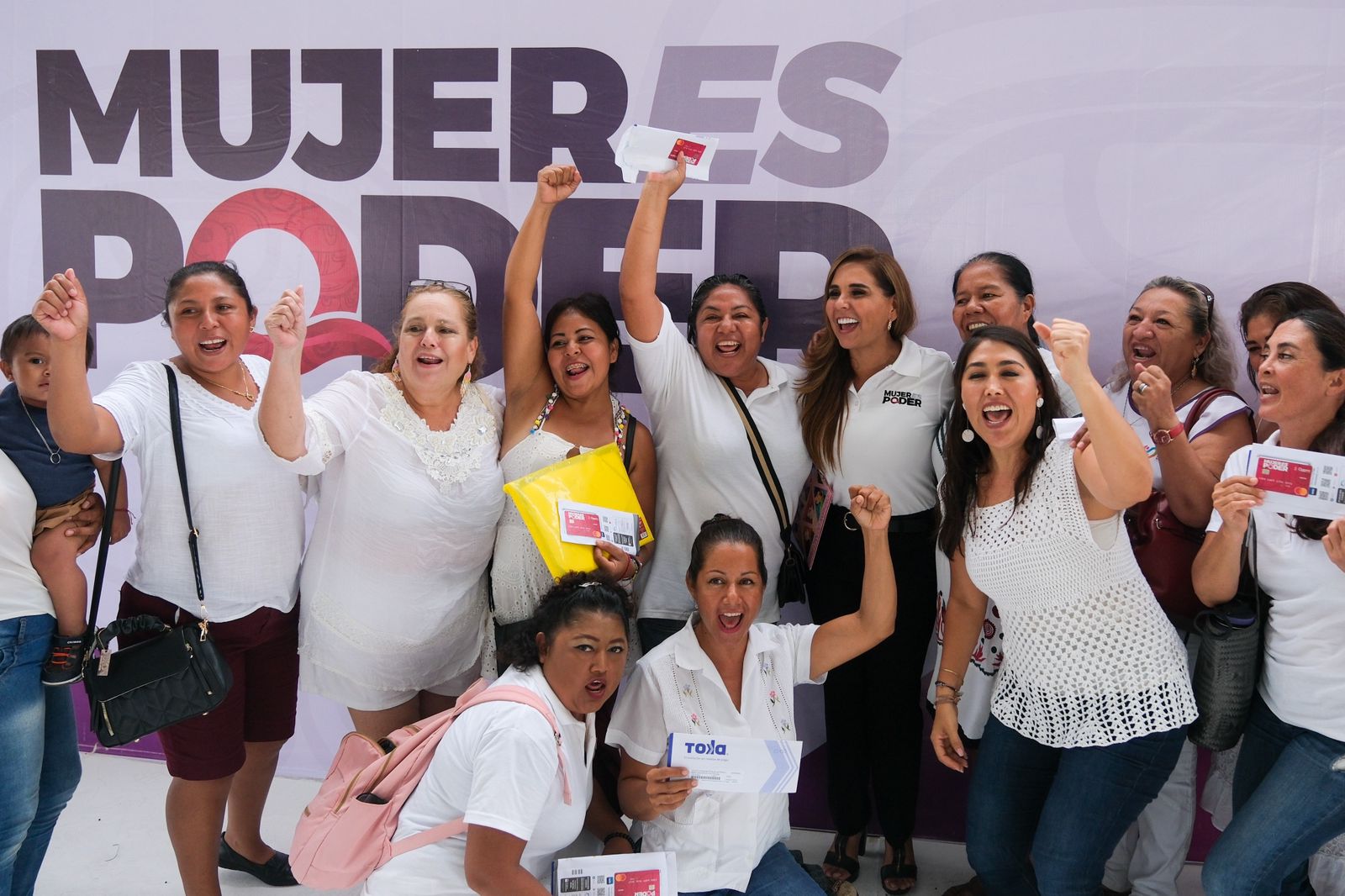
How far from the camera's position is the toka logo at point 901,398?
10.2ft

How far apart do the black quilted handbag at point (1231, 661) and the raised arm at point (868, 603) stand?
2.69 feet

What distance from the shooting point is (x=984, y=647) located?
3.02m

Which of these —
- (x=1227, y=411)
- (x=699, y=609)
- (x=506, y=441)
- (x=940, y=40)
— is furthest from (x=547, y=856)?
(x=940, y=40)

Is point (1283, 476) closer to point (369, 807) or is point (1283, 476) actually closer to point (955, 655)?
point (955, 655)

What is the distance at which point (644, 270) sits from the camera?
10.0 feet

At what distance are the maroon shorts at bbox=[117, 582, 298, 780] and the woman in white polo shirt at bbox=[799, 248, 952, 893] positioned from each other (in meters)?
1.72

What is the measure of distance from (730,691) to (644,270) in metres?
1.31

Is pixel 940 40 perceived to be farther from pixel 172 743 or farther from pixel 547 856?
pixel 172 743

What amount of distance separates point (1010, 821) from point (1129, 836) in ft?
2.74

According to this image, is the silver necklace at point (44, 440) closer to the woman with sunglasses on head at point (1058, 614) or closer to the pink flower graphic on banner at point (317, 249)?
the pink flower graphic on banner at point (317, 249)

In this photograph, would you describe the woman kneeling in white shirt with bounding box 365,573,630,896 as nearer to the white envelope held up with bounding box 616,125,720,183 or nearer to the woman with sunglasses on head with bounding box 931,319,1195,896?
the woman with sunglasses on head with bounding box 931,319,1195,896

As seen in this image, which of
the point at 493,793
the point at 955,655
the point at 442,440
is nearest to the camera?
the point at 493,793

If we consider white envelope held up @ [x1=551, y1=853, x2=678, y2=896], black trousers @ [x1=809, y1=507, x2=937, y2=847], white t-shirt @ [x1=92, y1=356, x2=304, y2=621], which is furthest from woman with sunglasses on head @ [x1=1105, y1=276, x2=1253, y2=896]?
white t-shirt @ [x1=92, y1=356, x2=304, y2=621]

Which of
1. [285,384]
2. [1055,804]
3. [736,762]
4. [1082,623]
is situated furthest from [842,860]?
[285,384]
